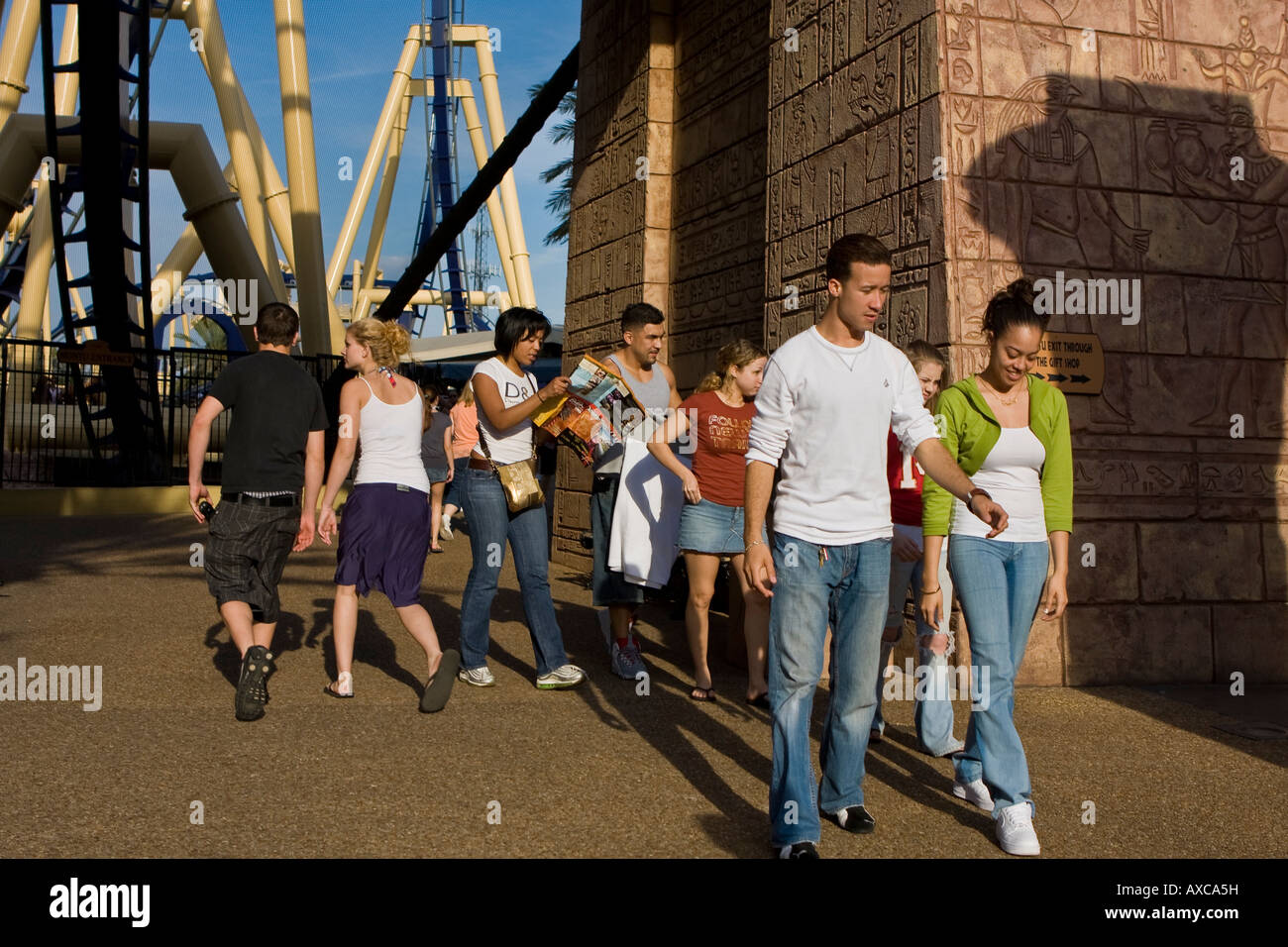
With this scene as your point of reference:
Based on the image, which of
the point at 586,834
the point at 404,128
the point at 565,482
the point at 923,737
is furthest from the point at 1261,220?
the point at 404,128

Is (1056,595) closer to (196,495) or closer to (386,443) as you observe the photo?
(386,443)

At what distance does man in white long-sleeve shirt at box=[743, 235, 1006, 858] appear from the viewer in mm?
3939

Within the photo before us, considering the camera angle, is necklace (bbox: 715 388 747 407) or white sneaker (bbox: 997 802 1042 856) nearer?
white sneaker (bbox: 997 802 1042 856)

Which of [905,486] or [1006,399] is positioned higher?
[1006,399]

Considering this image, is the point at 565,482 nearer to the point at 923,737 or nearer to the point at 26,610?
the point at 26,610

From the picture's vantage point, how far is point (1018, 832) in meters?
4.09

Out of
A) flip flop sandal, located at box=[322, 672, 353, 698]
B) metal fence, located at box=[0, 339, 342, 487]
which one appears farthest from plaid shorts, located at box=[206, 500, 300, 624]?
metal fence, located at box=[0, 339, 342, 487]

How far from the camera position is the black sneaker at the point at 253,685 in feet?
19.0

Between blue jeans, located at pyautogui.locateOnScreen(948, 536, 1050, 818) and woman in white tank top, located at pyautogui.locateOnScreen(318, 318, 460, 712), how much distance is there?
272cm

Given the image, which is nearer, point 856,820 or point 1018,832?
point 1018,832

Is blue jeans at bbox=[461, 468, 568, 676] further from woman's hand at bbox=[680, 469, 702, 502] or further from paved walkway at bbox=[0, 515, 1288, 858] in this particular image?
woman's hand at bbox=[680, 469, 702, 502]

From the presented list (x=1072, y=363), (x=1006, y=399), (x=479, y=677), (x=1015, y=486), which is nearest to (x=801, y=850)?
(x=1015, y=486)

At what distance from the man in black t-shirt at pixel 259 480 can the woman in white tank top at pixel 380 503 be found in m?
0.21

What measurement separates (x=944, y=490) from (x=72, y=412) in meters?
19.2
